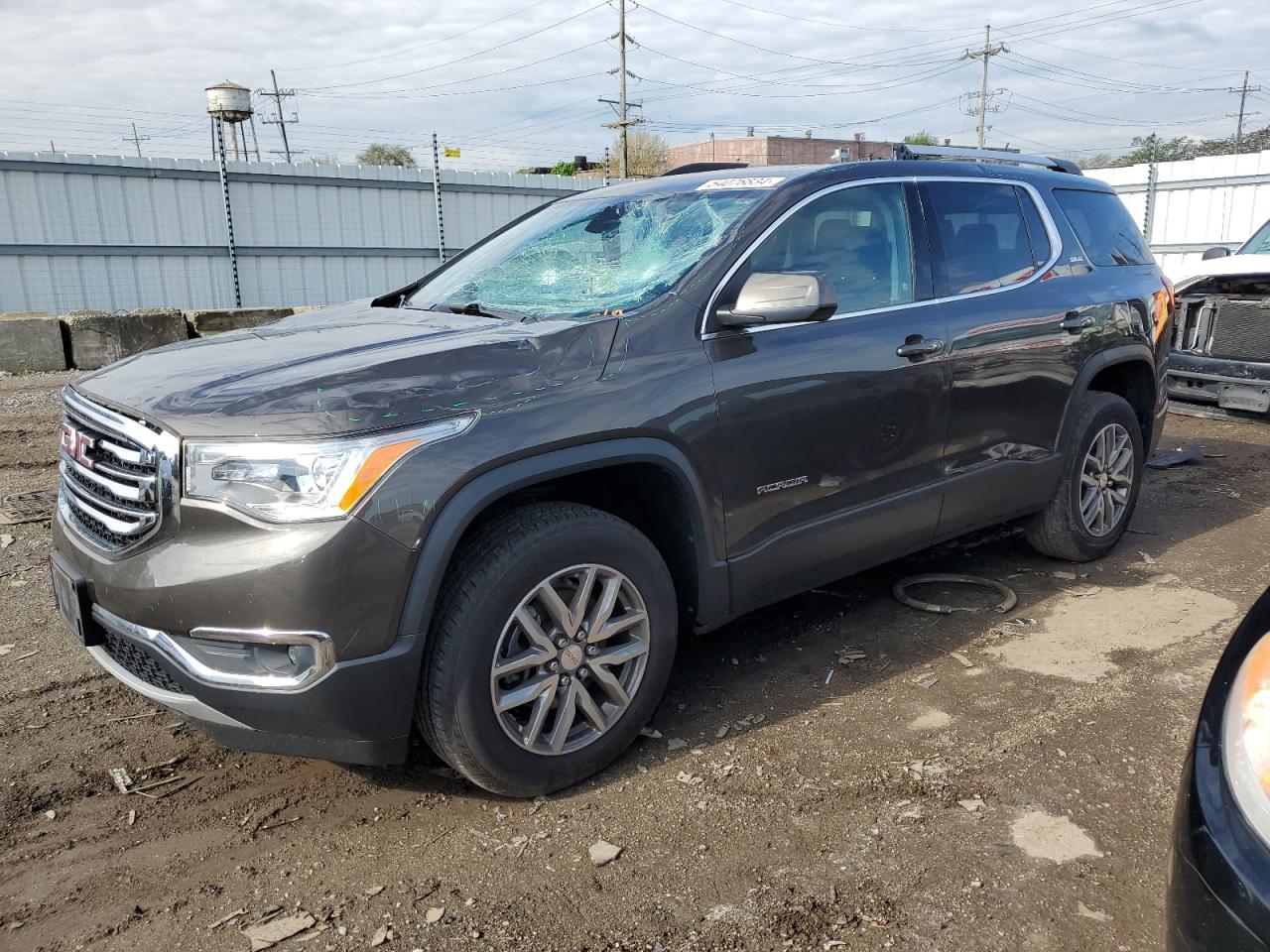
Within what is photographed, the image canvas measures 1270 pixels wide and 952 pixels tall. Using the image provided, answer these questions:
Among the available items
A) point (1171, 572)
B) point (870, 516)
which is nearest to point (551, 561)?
point (870, 516)

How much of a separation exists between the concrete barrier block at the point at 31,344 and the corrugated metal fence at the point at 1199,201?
55.7ft

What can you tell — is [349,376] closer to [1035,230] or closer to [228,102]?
[1035,230]

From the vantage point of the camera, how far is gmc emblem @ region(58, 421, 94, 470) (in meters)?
2.86

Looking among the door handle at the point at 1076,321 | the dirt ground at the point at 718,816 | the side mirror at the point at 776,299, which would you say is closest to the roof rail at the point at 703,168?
the side mirror at the point at 776,299

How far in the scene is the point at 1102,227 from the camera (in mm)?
4973

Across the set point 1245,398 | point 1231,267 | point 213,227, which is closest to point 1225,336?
point 1245,398

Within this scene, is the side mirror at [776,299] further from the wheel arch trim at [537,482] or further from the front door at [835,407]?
the wheel arch trim at [537,482]

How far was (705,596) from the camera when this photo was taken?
10.6 feet

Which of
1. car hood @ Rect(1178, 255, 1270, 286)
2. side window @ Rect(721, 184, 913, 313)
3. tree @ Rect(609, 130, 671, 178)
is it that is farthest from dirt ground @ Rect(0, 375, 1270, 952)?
tree @ Rect(609, 130, 671, 178)

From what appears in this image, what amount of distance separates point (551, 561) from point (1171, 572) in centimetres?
362

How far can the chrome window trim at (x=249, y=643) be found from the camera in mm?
2471

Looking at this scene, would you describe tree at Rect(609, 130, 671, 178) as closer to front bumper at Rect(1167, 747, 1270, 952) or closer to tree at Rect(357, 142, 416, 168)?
tree at Rect(357, 142, 416, 168)

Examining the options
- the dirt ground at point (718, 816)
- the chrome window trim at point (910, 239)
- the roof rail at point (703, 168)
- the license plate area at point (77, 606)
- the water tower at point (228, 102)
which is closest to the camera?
the dirt ground at point (718, 816)

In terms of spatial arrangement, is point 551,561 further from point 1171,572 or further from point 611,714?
point 1171,572
